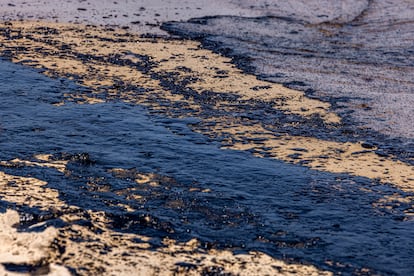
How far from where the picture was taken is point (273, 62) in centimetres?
537

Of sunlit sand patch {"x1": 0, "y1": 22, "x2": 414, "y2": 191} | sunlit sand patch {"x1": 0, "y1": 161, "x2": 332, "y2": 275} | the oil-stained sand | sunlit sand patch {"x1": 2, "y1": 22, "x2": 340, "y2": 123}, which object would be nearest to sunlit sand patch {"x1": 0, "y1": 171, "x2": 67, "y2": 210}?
the oil-stained sand

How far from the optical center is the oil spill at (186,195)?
106 inches

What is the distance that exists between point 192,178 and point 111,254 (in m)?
0.81

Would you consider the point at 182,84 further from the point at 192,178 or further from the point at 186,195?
the point at 186,195

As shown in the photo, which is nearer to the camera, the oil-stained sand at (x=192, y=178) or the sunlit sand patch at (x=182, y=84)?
the oil-stained sand at (x=192, y=178)

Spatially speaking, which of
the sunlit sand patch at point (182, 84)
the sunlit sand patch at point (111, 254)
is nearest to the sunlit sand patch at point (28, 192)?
the sunlit sand patch at point (111, 254)

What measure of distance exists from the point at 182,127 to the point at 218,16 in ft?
10.1

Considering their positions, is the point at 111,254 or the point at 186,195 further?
the point at 186,195

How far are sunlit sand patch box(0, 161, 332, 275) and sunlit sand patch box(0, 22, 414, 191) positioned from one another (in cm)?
105

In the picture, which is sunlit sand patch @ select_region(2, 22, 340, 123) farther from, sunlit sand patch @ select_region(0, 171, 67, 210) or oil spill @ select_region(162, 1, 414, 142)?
sunlit sand patch @ select_region(0, 171, 67, 210)

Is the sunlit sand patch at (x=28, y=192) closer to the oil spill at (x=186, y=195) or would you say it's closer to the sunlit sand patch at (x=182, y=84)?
the oil spill at (x=186, y=195)

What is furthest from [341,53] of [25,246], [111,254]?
[25,246]

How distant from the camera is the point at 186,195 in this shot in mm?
3068

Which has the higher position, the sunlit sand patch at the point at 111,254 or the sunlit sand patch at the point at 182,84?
the sunlit sand patch at the point at 182,84
